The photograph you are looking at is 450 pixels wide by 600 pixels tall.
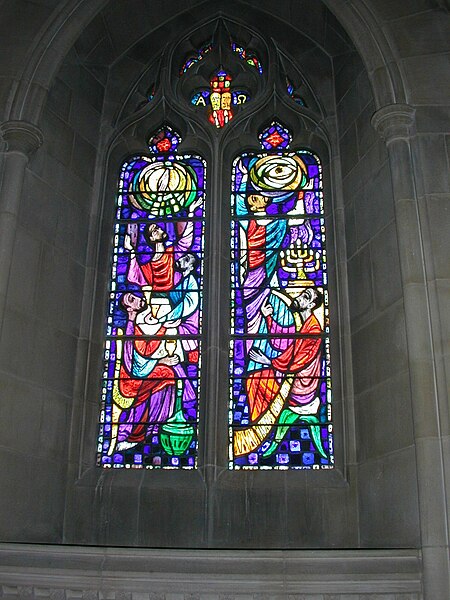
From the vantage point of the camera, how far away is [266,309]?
636 centimetres

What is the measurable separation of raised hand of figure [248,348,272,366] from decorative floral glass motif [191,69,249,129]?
7.65ft

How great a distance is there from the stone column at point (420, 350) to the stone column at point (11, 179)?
105 inches

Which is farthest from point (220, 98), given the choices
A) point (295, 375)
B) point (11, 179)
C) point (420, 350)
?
point (420, 350)

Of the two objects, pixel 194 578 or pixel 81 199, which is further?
pixel 81 199

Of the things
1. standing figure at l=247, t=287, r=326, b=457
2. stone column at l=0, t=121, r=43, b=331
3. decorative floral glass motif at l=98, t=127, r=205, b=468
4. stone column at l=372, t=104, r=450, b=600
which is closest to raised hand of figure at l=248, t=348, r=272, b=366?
standing figure at l=247, t=287, r=326, b=457

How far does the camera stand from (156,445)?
5.95 metres

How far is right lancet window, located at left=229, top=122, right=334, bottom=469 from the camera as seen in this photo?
5871 millimetres

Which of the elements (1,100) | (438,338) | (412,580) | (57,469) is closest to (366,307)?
(438,338)

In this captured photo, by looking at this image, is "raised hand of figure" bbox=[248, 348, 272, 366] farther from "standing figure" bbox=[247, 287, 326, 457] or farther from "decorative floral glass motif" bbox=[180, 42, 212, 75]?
"decorative floral glass motif" bbox=[180, 42, 212, 75]

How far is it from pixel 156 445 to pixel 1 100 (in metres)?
2.98

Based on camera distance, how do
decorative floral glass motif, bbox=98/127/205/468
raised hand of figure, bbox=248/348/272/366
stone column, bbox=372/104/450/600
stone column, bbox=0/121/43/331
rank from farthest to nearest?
raised hand of figure, bbox=248/348/272/366 < decorative floral glass motif, bbox=98/127/205/468 < stone column, bbox=0/121/43/331 < stone column, bbox=372/104/450/600

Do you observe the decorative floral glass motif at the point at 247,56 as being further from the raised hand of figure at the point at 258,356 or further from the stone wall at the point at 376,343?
Answer: the raised hand of figure at the point at 258,356

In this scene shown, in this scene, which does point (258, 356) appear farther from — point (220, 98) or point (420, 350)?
point (220, 98)

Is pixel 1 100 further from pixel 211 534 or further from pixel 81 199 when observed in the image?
pixel 211 534
